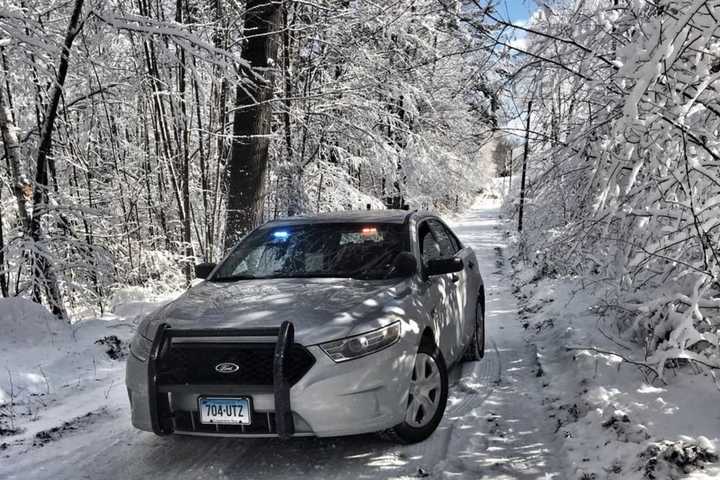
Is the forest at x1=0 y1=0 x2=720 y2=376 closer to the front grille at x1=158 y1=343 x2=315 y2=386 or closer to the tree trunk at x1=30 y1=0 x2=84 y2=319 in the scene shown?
the tree trunk at x1=30 y1=0 x2=84 y2=319

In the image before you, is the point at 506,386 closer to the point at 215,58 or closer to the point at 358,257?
the point at 358,257

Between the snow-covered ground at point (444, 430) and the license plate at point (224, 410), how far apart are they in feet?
1.28

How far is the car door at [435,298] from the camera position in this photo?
457 centimetres

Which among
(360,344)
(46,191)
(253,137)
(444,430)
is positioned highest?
(253,137)

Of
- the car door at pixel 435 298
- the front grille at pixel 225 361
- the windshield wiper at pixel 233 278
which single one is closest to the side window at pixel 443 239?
the car door at pixel 435 298

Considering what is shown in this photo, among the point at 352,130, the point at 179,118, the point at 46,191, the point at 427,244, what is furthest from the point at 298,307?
the point at 352,130

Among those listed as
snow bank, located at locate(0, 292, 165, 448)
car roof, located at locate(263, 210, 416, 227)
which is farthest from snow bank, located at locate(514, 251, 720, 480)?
snow bank, located at locate(0, 292, 165, 448)

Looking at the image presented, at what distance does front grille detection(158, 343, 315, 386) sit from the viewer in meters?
3.50

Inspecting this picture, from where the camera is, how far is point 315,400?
3449mm

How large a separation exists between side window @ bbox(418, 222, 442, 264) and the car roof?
193mm

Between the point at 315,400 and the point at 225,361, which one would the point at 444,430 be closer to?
the point at 315,400

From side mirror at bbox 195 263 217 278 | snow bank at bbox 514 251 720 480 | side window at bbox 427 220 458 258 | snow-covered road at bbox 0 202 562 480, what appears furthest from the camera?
side window at bbox 427 220 458 258

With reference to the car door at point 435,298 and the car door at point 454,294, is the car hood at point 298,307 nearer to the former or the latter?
the car door at point 435,298

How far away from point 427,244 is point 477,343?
5.31 feet
